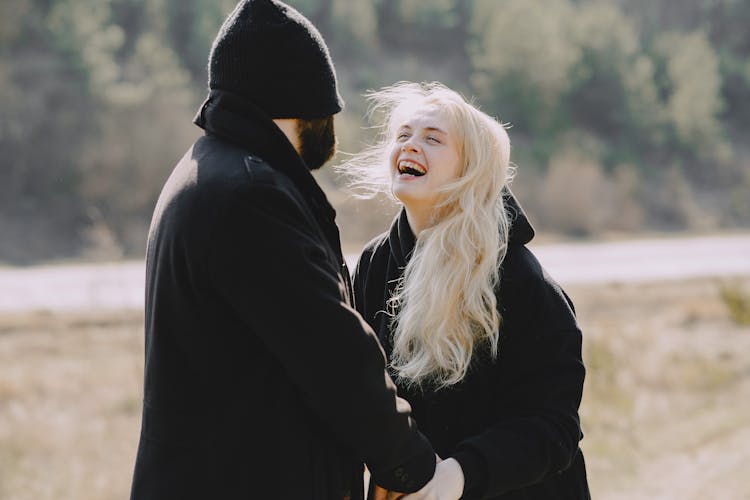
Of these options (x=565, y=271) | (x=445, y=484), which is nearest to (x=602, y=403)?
(x=445, y=484)

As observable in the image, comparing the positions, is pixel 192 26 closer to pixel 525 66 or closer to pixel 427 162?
pixel 525 66

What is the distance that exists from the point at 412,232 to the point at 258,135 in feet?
2.80

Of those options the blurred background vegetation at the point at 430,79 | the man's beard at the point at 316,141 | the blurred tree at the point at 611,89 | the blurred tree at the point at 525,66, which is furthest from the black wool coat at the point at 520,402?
the blurred tree at the point at 611,89

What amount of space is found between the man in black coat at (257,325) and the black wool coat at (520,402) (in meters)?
0.33

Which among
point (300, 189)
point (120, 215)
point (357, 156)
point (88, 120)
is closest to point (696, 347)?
point (357, 156)

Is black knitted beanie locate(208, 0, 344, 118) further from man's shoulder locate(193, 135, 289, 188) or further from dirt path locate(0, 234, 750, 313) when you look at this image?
dirt path locate(0, 234, 750, 313)

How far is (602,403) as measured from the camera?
7.43 meters

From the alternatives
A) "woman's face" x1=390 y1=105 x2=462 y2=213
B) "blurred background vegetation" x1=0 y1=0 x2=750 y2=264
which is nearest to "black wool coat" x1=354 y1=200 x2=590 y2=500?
"woman's face" x1=390 y1=105 x2=462 y2=213

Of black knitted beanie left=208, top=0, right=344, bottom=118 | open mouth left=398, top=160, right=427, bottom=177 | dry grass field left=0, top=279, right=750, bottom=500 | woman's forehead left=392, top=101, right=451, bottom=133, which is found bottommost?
dry grass field left=0, top=279, right=750, bottom=500

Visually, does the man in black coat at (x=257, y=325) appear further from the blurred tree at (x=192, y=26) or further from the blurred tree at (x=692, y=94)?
the blurred tree at (x=692, y=94)

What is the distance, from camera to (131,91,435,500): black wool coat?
182 cm

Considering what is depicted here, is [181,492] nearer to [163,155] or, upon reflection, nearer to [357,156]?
[357,156]

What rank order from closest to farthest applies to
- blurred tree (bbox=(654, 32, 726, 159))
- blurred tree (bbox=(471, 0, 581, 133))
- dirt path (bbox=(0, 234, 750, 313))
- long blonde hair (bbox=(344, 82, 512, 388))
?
long blonde hair (bbox=(344, 82, 512, 388)), dirt path (bbox=(0, 234, 750, 313)), blurred tree (bbox=(471, 0, 581, 133)), blurred tree (bbox=(654, 32, 726, 159))

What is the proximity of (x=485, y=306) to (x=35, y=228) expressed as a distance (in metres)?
24.1
